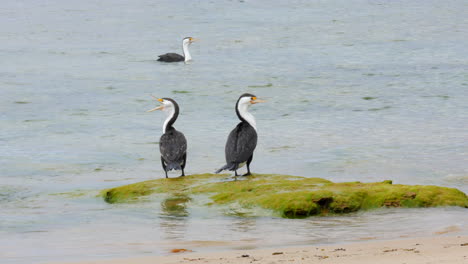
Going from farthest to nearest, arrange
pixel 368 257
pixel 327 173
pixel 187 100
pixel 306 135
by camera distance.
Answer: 1. pixel 187 100
2. pixel 306 135
3. pixel 327 173
4. pixel 368 257

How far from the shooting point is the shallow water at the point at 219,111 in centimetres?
1077

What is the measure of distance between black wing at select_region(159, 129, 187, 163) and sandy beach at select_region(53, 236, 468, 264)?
4.47 meters

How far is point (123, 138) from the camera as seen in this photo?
20.8m

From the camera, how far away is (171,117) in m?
14.4

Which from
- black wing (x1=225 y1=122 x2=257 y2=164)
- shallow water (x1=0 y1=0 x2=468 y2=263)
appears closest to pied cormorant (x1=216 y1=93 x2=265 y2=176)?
black wing (x1=225 y1=122 x2=257 y2=164)

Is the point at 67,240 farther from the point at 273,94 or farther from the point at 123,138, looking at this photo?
the point at 273,94

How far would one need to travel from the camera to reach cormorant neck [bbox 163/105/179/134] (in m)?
14.2

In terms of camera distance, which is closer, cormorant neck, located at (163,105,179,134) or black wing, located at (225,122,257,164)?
black wing, located at (225,122,257,164)

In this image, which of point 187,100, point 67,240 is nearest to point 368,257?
point 67,240

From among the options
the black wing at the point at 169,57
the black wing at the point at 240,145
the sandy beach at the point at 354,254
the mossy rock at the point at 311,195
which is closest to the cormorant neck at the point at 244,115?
the black wing at the point at 240,145

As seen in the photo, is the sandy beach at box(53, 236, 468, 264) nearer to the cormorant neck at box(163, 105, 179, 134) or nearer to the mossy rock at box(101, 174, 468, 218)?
the mossy rock at box(101, 174, 468, 218)

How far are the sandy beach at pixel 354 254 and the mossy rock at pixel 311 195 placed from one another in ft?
5.51

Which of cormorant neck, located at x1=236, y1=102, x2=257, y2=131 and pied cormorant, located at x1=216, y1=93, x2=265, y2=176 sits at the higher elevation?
cormorant neck, located at x1=236, y1=102, x2=257, y2=131

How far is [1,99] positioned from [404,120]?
40.5ft
